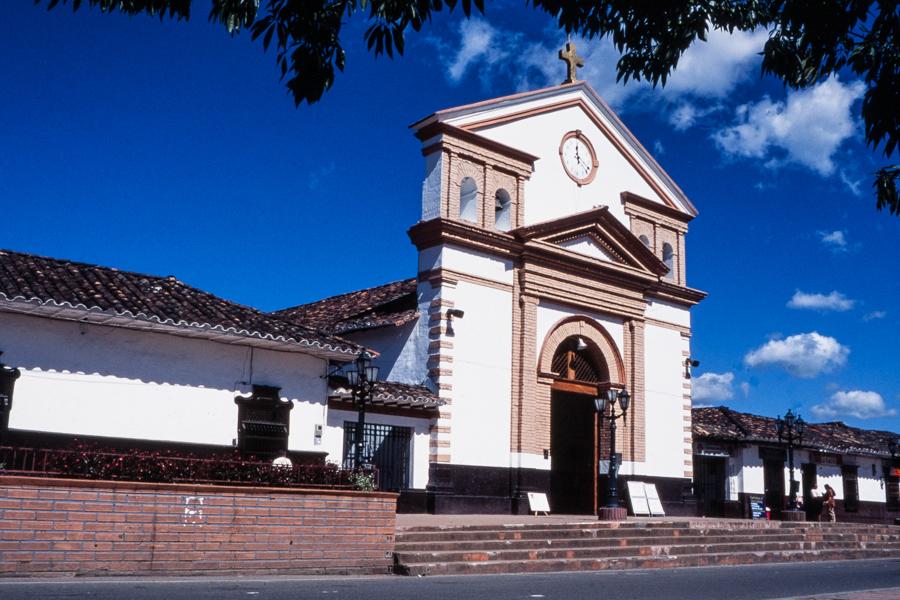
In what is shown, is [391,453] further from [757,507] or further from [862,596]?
[757,507]

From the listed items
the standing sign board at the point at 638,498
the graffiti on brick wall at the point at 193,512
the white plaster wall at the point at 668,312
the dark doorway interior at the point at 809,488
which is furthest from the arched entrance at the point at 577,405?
the graffiti on brick wall at the point at 193,512

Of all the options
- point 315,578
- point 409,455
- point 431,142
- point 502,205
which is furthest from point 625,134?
point 315,578

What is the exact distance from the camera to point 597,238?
25.7 metres

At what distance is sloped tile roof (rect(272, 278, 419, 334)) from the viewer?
23.6 m

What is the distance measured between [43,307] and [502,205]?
1252 cm

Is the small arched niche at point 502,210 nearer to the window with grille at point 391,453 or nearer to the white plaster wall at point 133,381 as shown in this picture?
the window with grille at point 391,453

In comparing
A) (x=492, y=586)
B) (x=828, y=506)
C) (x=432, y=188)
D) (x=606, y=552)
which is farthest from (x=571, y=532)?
(x=828, y=506)

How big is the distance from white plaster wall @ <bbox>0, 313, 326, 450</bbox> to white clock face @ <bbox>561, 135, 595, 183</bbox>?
1062 cm

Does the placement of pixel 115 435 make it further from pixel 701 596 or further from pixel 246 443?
pixel 701 596

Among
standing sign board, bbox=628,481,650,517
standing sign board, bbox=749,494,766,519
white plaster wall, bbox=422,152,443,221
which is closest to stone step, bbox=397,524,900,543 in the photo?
standing sign board, bbox=628,481,650,517

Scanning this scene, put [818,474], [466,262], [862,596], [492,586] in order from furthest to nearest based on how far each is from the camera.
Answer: [818,474] → [466,262] → [492,586] → [862,596]

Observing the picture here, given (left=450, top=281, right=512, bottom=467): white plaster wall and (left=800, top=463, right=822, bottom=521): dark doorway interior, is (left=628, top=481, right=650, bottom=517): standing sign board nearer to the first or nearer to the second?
(left=450, top=281, right=512, bottom=467): white plaster wall

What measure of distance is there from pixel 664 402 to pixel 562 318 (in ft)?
15.6

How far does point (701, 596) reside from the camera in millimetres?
12016
